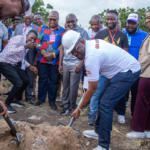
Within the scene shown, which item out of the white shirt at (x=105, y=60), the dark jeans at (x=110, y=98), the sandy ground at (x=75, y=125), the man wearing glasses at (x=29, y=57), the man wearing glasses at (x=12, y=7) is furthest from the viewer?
the man wearing glasses at (x=29, y=57)

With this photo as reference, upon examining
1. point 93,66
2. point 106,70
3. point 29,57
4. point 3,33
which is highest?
point 3,33

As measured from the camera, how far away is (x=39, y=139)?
7.56 feet

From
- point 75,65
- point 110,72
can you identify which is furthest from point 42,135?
point 75,65

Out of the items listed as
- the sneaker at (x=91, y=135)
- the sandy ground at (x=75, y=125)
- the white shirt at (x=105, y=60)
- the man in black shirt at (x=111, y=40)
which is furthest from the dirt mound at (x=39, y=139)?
the man in black shirt at (x=111, y=40)

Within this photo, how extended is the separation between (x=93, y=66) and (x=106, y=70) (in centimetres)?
36

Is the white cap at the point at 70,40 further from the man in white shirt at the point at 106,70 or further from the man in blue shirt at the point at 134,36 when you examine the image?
the man in blue shirt at the point at 134,36

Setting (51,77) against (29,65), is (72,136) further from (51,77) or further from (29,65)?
(29,65)

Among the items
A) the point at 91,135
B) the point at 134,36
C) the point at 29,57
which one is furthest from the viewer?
the point at 29,57

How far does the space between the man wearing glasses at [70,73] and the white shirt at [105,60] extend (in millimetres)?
1273

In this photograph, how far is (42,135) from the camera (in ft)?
8.06

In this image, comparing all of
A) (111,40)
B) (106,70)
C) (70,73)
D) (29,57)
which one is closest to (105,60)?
(106,70)

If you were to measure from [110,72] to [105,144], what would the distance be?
1.03m

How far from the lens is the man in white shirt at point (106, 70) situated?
2205 millimetres

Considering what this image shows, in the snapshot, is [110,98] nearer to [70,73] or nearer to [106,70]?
[106,70]
